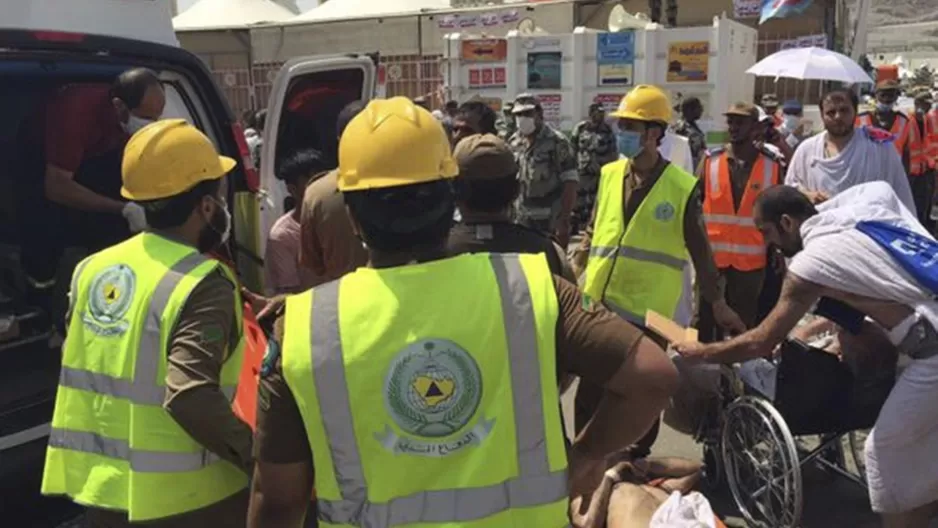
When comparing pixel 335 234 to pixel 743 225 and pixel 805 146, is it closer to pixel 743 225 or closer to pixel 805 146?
pixel 743 225

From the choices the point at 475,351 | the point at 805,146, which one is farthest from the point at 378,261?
the point at 805,146

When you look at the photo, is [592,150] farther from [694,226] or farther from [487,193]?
[487,193]

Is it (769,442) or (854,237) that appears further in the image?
(769,442)

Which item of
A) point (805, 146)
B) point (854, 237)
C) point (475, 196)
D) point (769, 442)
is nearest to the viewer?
point (475, 196)

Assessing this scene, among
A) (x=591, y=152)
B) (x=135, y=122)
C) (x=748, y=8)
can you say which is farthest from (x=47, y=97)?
(x=748, y=8)

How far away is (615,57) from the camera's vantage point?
1109 cm

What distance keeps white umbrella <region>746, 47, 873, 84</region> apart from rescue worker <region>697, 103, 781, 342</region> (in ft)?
10.3

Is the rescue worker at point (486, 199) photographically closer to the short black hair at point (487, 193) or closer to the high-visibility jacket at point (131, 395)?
the short black hair at point (487, 193)

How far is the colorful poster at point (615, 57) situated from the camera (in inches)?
432

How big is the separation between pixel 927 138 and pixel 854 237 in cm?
707

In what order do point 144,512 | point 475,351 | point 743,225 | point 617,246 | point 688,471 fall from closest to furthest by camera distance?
point 475,351 → point 144,512 → point 688,471 → point 617,246 → point 743,225

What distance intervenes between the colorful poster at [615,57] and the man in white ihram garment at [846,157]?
19.0ft

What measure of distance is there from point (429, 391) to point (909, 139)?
839 cm

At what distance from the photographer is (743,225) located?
5.01 meters
